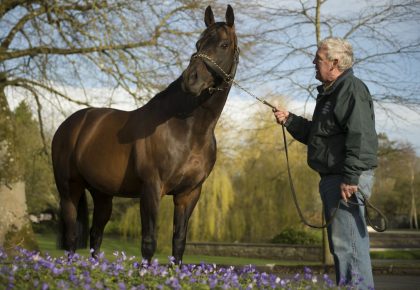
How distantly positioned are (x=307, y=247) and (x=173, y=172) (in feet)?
44.9

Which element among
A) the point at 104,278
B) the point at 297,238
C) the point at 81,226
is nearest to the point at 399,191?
the point at 297,238

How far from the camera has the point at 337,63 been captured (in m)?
3.97

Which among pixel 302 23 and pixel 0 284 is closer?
pixel 0 284

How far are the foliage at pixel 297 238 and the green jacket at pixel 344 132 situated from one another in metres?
16.1

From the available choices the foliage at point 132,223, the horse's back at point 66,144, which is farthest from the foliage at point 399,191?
the horse's back at point 66,144

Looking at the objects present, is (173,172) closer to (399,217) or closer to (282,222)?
(282,222)

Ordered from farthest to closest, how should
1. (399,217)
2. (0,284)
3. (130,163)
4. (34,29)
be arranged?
(399,217)
(34,29)
(130,163)
(0,284)

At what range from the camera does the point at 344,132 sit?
3.90 m

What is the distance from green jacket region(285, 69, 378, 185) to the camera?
3662 millimetres

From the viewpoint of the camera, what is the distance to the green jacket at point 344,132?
3662 mm

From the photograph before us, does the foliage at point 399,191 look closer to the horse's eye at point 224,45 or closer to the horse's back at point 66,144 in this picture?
the horse's back at point 66,144

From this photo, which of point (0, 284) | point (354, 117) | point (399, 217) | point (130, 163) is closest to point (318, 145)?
point (354, 117)

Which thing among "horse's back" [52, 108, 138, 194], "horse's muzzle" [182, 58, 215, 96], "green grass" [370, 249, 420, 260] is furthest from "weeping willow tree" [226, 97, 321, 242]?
"horse's muzzle" [182, 58, 215, 96]

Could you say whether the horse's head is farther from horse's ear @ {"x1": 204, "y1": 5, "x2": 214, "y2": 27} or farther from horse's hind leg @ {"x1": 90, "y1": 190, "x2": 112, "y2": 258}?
horse's hind leg @ {"x1": 90, "y1": 190, "x2": 112, "y2": 258}
